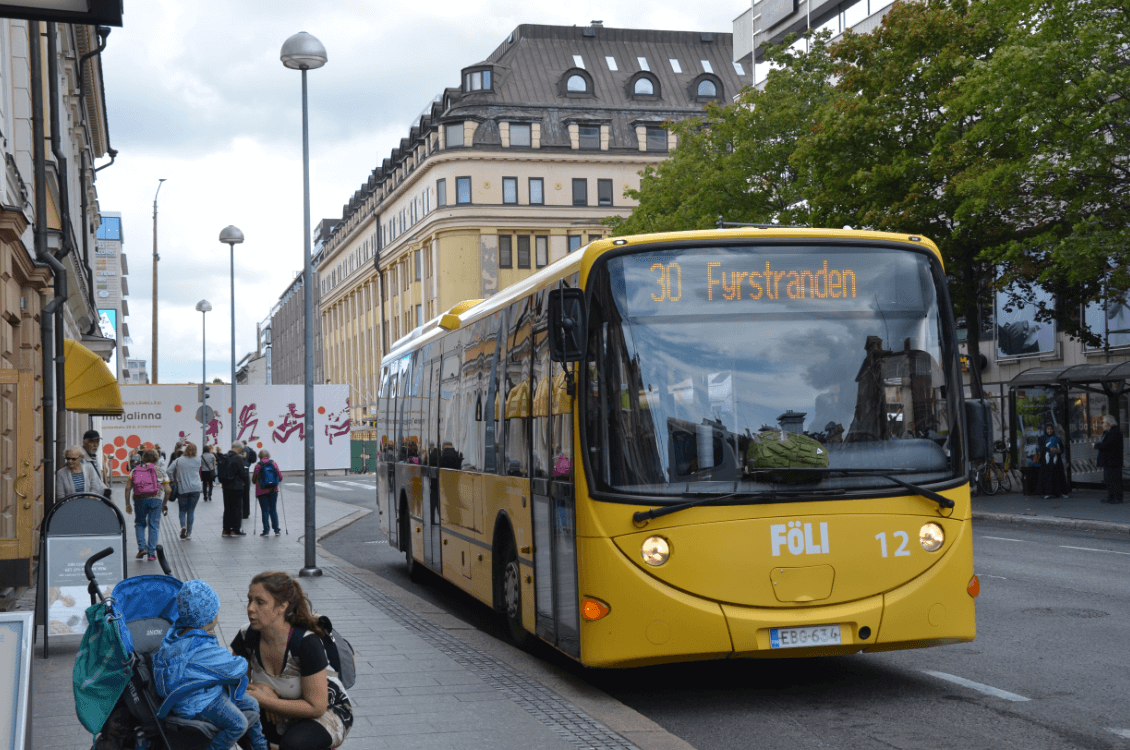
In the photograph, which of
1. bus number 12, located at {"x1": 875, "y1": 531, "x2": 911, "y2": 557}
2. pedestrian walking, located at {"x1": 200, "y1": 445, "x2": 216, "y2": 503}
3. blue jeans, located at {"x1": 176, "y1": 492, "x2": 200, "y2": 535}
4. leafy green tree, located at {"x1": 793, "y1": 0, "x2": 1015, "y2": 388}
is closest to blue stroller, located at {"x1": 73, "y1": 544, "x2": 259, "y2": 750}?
bus number 12, located at {"x1": 875, "y1": 531, "x2": 911, "y2": 557}

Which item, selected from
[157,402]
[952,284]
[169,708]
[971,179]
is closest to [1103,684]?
[169,708]

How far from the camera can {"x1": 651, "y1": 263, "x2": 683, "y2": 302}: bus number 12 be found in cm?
801

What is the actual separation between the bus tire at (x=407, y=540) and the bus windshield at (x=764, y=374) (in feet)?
27.5

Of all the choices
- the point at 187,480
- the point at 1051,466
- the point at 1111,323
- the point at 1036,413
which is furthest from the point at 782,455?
the point at 1111,323

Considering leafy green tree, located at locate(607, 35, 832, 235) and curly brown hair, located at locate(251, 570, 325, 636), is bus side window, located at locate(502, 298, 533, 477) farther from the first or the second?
leafy green tree, located at locate(607, 35, 832, 235)

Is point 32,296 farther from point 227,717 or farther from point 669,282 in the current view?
point 227,717

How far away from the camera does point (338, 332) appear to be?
11050cm

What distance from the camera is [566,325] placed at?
7832 millimetres

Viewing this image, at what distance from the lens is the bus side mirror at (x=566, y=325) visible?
25.6 feet

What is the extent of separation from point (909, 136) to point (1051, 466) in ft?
25.6

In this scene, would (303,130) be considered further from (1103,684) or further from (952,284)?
(952,284)

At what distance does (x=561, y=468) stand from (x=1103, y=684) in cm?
363

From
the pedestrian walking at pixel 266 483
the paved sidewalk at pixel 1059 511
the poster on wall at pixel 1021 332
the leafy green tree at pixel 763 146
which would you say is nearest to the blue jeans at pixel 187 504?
the pedestrian walking at pixel 266 483

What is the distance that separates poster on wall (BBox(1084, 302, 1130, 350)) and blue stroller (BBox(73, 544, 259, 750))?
2909 cm
